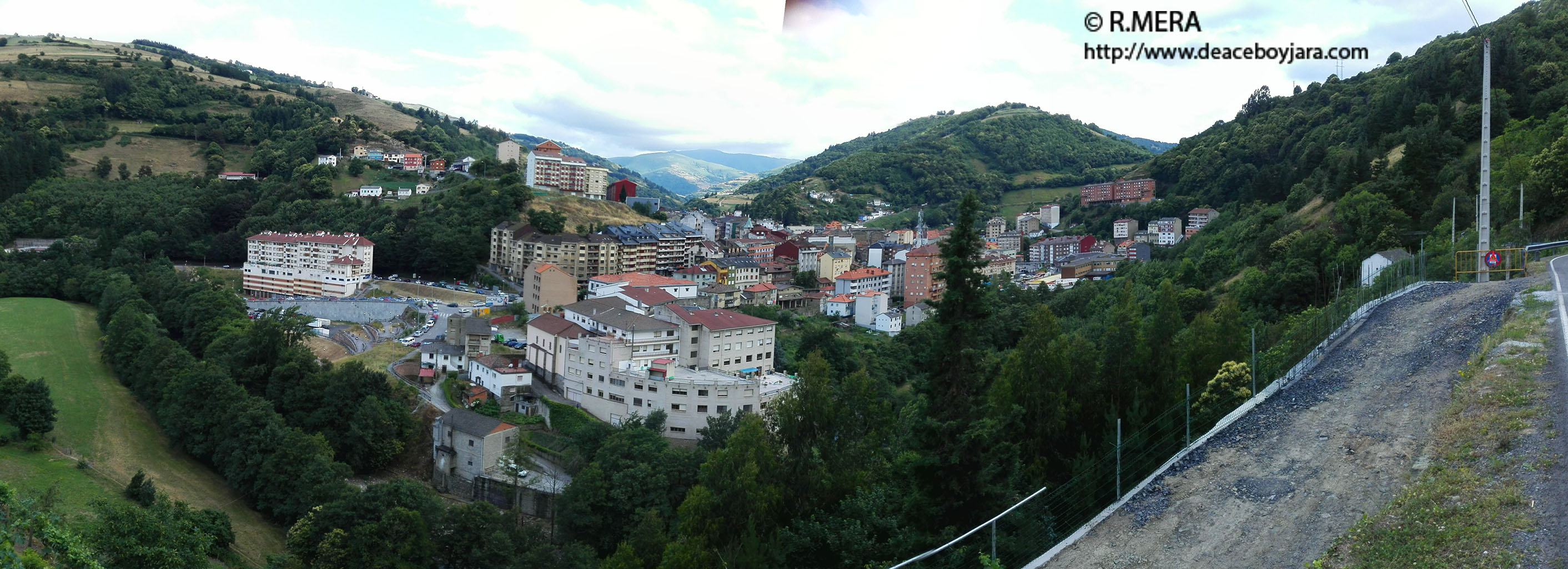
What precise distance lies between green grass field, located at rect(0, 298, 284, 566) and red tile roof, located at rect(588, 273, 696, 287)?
15436 millimetres

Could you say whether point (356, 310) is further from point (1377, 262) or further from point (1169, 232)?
point (1169, 232)

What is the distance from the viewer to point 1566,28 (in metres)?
32.1

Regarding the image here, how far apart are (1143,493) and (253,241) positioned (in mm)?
47425

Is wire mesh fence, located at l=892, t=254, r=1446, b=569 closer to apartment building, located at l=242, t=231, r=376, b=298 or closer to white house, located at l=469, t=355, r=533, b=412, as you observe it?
white house, located at l=469, t=355, r=533, b=412

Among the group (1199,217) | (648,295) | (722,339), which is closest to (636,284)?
(648,295)

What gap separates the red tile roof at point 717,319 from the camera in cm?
2812

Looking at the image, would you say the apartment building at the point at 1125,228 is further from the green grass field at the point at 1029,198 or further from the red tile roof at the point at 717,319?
the red tile roof at the point at 717,319

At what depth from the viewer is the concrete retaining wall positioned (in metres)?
38.0

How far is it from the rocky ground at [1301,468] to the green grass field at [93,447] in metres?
20.0

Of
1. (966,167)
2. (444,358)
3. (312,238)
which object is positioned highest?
(966,167)

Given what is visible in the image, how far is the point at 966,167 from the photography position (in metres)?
96.8

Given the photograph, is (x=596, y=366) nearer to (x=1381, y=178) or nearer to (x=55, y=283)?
(x=1381, y=178)

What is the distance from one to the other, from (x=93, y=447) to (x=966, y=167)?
8301 centimetres

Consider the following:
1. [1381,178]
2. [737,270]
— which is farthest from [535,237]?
[1381,178]
